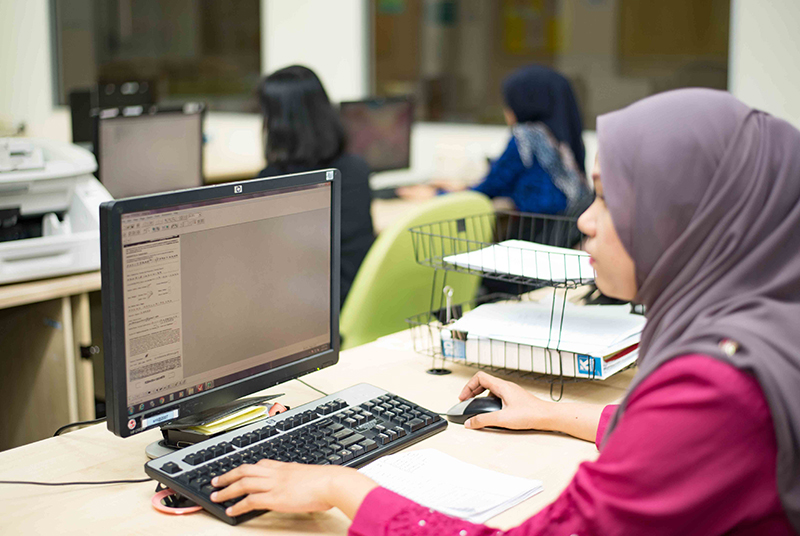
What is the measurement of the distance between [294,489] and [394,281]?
41.4 inches

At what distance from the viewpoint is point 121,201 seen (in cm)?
100

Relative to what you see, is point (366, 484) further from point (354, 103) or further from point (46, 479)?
point (354, 103)

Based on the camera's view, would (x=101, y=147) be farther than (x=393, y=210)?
No

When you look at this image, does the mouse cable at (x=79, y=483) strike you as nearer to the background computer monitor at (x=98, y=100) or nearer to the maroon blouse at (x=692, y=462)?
the maroon blouse at (x=692, y=462)

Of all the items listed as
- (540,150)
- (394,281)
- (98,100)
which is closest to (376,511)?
(394,281)

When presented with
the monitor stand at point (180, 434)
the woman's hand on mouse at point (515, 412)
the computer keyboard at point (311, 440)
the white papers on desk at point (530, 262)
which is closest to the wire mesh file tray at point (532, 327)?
the white papers on desk at point (530, 262)

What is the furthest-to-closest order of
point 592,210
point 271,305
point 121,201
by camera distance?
point 271,305 → point 121,201 → point 592,210

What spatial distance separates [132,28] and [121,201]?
A: 20.0 ft

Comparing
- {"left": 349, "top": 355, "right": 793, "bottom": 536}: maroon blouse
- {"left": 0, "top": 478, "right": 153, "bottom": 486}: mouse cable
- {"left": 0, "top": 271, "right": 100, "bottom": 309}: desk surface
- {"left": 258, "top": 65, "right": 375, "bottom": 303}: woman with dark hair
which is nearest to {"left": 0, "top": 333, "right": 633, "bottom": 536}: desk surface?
{"left": 0, "top": 478, "right": 153, "bottom": 486}: mouse cable

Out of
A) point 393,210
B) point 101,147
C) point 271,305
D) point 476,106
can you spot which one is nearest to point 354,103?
point 393,210

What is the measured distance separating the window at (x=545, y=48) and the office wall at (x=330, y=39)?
11cm

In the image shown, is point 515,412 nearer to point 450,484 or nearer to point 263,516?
point 450,484

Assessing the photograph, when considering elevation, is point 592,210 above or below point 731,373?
above

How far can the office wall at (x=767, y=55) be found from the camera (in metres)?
3.41
